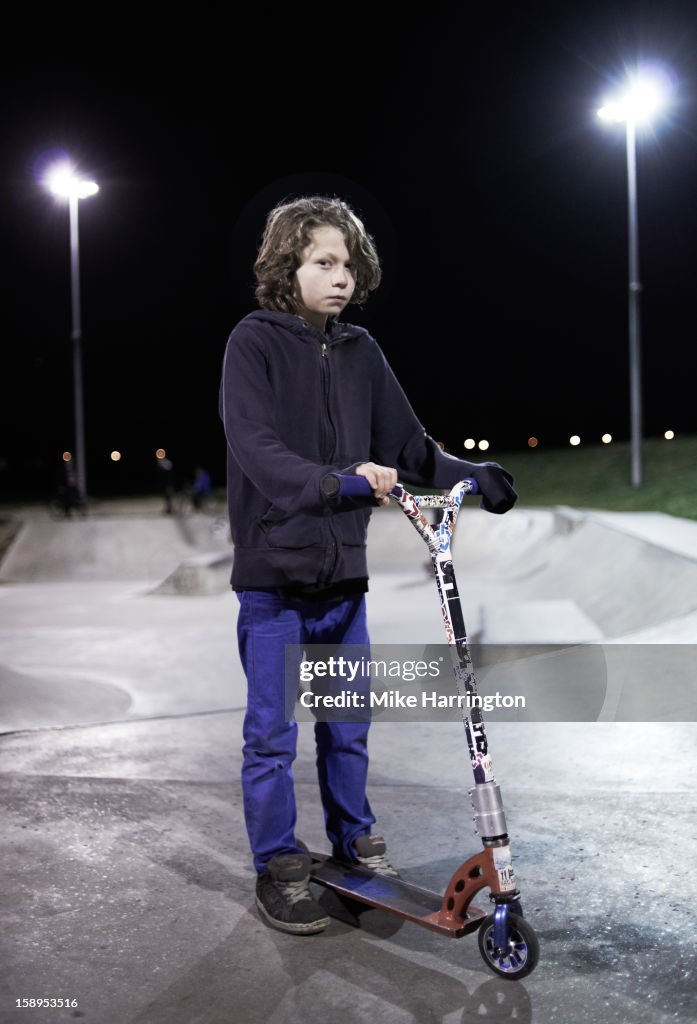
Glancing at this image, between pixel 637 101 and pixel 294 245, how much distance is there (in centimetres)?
2299

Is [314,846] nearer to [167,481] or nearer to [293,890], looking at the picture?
[293,890]

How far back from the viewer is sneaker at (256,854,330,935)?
322 centimetres

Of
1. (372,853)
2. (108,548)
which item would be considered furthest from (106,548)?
(372,853)

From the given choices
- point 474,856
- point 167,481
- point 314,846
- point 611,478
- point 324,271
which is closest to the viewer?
point 474,856

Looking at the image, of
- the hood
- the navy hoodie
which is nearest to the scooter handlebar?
the navy hoodie

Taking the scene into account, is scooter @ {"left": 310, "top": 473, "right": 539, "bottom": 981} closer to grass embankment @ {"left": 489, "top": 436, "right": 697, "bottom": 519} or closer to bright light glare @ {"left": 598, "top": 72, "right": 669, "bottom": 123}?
grass embankment @ {"left": 489, "top": 436, "right": 697, "bottom": 519}

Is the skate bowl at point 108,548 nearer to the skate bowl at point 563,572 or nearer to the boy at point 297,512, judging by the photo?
the skate bowl at point 563,572

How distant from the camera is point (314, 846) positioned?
4059 millimetres

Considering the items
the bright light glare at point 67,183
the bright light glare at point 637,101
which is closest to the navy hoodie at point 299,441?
the bright light glare at point 637,101

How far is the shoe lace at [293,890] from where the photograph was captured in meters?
3.28

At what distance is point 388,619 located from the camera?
12648 mm

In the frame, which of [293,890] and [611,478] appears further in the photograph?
[611,478]

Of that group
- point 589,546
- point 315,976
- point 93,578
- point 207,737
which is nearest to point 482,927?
point 315,976

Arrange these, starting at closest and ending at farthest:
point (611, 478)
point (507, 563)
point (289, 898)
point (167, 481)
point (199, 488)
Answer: point (289, 898), point (507, 563), point (611, 478), point (199, 488), point (167, 481)
